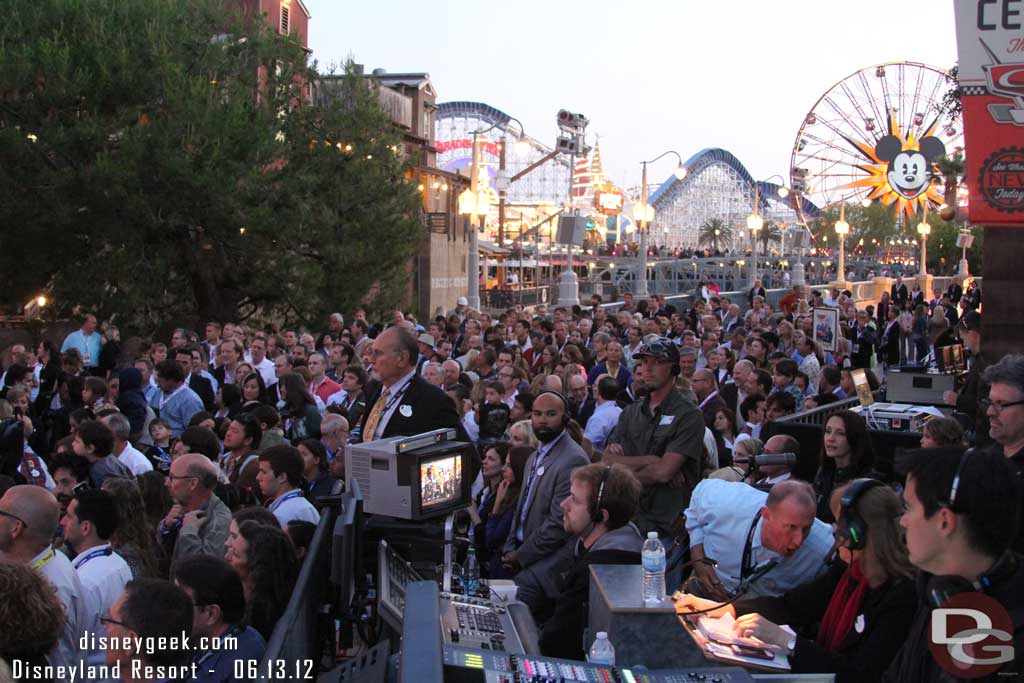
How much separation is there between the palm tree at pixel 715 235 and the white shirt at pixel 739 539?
117m

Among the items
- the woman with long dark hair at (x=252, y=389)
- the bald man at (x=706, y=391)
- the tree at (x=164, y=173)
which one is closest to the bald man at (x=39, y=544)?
the woman with long dark hair at (x=252, y=389)

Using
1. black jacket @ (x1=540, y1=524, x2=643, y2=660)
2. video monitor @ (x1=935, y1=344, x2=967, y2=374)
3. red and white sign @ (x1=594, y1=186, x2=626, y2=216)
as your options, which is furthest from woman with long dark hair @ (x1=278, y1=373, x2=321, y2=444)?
red and white sign @ (x1=594, y1=186, x2=626, y2=216)

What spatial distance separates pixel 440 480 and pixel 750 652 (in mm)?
1742

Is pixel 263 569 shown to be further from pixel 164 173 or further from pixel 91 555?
pixel 164 173

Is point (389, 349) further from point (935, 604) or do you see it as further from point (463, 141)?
point (463, 141)

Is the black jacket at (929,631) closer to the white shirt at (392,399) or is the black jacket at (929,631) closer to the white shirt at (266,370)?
the white shirt at (392,399)

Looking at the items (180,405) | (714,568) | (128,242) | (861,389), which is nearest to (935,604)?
(714,568)

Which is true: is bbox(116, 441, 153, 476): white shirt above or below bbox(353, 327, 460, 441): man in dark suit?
below

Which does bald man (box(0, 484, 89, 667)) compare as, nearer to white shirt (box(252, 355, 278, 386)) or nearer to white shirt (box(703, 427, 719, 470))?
white shirt (box(703, 427, 719, 470))

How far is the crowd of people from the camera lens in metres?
3.56

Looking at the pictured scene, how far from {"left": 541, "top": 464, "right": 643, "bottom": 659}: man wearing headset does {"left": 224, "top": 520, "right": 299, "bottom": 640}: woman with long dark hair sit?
114 cm

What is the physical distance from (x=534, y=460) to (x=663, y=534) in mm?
858

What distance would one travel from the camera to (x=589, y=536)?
4898 millimetres

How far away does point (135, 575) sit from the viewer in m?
5.17
